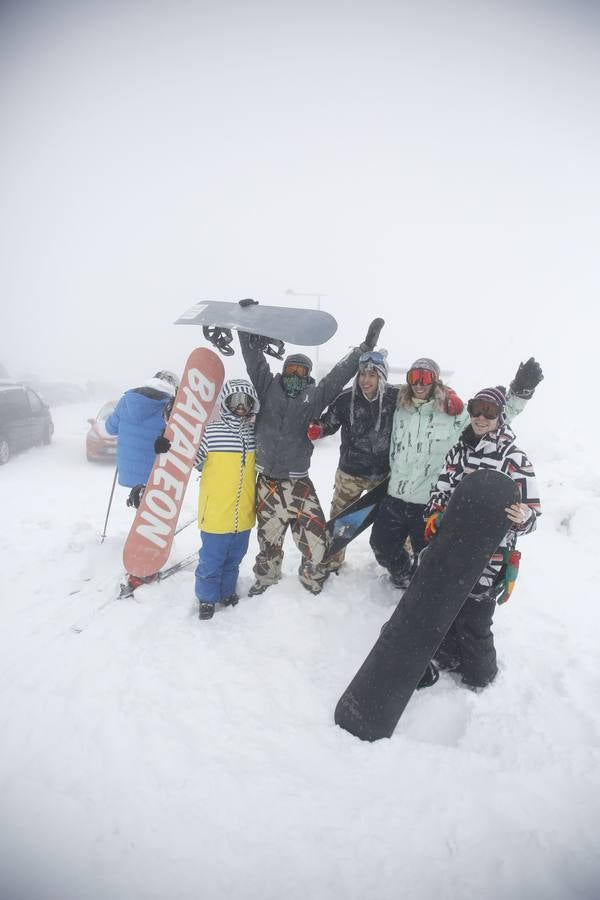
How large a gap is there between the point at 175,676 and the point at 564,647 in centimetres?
278

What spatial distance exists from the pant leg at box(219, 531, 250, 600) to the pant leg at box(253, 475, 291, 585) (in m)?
0.15

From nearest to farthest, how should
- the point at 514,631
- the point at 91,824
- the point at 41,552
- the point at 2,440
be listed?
the point at 91,824 < the point at 514,631 < the point at 41,552 < the point at 2,440

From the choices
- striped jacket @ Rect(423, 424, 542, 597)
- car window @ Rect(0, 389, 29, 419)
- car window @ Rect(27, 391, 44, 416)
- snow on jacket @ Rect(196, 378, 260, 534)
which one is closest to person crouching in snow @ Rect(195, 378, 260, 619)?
snow on jacket @ Rect(196, 378, 260, 534)

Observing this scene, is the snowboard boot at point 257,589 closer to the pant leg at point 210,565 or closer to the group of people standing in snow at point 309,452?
the group of people standing in snow at point 309,452

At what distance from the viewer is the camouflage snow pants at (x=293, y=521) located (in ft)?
11.3

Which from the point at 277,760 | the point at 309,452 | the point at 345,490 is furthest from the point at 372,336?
the point at 277,760

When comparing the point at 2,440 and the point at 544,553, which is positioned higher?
the point at 544,553

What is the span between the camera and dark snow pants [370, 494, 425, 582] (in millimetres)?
3268

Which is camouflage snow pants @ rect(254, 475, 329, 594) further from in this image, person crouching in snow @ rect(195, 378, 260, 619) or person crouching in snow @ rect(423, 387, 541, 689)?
person crouching in snow @ rect(423, 387, 541, 689)

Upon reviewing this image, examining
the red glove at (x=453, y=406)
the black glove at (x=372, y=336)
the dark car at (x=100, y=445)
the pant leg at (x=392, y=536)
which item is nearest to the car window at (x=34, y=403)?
the dark car at (x=100, y=445)

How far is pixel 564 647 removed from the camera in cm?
288

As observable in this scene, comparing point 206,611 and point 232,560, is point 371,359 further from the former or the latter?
point 206,611

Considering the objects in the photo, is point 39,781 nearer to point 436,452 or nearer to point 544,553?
point 436,452

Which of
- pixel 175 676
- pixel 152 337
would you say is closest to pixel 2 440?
pixel 175 676
